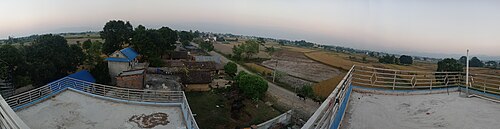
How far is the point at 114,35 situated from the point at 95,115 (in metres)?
30.4

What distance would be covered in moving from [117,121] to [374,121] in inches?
279

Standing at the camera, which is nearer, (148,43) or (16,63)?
(16,63)

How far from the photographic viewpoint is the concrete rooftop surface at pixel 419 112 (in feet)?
14.2

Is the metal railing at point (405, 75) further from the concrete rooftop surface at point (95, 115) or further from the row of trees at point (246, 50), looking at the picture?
the row of trees at point (246, 50)

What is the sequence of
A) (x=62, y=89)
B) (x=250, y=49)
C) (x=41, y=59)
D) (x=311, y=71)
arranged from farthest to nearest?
(x=250, y=49) < (x=311, y=71) < (x=41, y=59) < (x=62, y=89)

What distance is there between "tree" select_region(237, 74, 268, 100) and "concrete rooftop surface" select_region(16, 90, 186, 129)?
14.8 meters

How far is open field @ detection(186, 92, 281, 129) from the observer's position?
58.5ft

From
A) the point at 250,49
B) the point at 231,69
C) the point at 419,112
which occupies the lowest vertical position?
the point at 231,69

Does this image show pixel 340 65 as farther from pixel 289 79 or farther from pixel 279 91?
pixel 279 91

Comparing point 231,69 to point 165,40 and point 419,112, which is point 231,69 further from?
point 419,112

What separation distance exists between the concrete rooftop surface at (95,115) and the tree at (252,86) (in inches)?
581

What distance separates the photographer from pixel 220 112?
1989 centimetres

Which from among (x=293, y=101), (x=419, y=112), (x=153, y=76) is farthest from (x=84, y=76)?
(x=419, y=112)

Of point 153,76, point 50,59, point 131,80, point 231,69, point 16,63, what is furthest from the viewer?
point 231,69
